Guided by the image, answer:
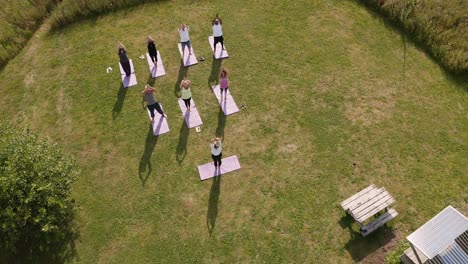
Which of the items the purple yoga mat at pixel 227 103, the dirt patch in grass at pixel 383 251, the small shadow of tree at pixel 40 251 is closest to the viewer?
the dirt patch in grass at pixel 383 251

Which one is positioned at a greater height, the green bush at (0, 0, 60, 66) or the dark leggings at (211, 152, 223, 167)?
the green bush at (0, 0, 60, 66)

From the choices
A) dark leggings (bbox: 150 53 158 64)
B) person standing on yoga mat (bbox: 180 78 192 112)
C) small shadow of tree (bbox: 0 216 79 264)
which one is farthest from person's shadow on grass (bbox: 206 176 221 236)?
dark leggings (bbox: 150 53 158 64)

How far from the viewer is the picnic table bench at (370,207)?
12170 mm

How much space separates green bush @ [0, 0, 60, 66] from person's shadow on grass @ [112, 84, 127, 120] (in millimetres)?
5867

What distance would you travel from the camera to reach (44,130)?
1545 cm

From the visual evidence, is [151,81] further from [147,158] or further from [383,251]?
[383,251]

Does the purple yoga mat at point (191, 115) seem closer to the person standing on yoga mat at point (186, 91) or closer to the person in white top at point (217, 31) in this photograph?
the person standing on yoga mat at point (186, 91)

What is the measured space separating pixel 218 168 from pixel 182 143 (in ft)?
5.98

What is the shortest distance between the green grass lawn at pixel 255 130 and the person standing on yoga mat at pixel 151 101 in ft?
2.00

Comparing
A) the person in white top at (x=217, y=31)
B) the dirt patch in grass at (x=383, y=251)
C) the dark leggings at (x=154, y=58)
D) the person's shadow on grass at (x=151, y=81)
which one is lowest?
the dirt patch in grass at (x=383, y=251)

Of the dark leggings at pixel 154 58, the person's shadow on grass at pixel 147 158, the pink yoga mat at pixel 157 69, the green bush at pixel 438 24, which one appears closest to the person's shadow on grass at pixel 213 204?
the person's shadow on grass at pixel 147 158

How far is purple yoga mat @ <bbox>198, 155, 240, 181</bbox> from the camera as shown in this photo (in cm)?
1403

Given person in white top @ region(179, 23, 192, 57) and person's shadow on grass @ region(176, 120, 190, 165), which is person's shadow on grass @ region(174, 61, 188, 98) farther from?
person's shadow on grass @ region(176, 120, 190, 165)

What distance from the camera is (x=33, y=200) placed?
11.3 meters
